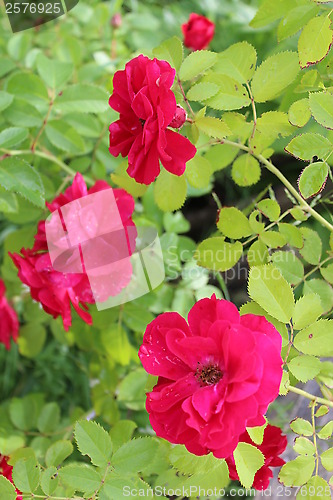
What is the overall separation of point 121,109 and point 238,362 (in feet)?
1.01

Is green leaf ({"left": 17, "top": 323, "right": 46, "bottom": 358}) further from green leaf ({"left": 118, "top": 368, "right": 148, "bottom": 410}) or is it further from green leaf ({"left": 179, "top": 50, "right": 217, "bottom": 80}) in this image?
green leaf ({"left": 179, "top": 50, "right": 217, "bottom": 80})

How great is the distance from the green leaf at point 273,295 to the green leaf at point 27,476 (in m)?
0.32

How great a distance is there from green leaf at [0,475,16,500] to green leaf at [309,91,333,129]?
515mm

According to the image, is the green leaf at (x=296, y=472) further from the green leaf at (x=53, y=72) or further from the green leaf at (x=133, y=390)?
the green leaf at (x=53, y=72)

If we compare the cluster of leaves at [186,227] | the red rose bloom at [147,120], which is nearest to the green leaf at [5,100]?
the cluster of leaves at [186,227]

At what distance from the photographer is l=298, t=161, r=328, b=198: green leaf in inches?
22.9

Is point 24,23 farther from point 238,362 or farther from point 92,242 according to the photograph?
point 238,362

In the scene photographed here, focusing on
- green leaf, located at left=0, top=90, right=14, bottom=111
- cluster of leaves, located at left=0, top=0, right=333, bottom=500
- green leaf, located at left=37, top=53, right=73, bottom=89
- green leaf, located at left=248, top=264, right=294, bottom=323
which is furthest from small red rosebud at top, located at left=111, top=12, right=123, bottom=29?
green leaf, located at left=248, top=264, right=294, bottom=323

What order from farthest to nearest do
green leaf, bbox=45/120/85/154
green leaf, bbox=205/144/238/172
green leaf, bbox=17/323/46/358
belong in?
green leaf, bbox=17/323/46/358
green leaf, bbox=45/120/85/154
green leaf, bbox=205/144/238/172

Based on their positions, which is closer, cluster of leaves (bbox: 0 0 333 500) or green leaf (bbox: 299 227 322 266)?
cluster of leaves (bbox: 0 0 333 500)

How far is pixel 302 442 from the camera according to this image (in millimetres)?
567

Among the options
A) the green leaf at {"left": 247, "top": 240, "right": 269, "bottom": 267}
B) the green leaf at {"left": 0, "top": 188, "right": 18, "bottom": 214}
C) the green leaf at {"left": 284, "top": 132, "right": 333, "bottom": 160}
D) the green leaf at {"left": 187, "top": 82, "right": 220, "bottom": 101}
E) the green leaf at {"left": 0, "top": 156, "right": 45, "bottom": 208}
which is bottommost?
the green leaf at {"left": 247, "top": 240, "right": 269, "bottom": 267}

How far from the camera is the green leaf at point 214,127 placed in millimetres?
588

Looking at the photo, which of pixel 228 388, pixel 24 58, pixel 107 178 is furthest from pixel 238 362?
pixel 24 58
